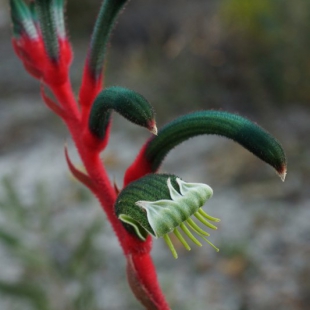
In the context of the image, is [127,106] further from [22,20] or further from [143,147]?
[22,20]

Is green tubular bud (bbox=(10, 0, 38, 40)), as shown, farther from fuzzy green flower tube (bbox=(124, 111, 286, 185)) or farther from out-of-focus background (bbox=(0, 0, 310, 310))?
out-of-focus background (bbox=(0, 0, 310, 310))

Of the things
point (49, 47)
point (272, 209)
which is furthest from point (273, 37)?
point (49, 47)

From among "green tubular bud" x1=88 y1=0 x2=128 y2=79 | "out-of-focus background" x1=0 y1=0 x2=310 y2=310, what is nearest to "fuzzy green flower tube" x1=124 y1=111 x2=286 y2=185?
"green tubular bud" x1=88 y1=0 x2=128 y2=79

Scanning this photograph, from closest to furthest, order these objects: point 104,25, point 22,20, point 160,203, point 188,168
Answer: point 160,203 → point 104,25 → point 22,20 → point 188,168

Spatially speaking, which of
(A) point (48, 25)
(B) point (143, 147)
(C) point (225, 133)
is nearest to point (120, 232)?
(B) point (143, 147)

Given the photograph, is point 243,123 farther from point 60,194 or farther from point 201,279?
point 60,194

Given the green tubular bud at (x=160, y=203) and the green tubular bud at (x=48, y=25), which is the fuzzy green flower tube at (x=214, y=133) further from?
the green tubular bud at (x=48, y=25)
